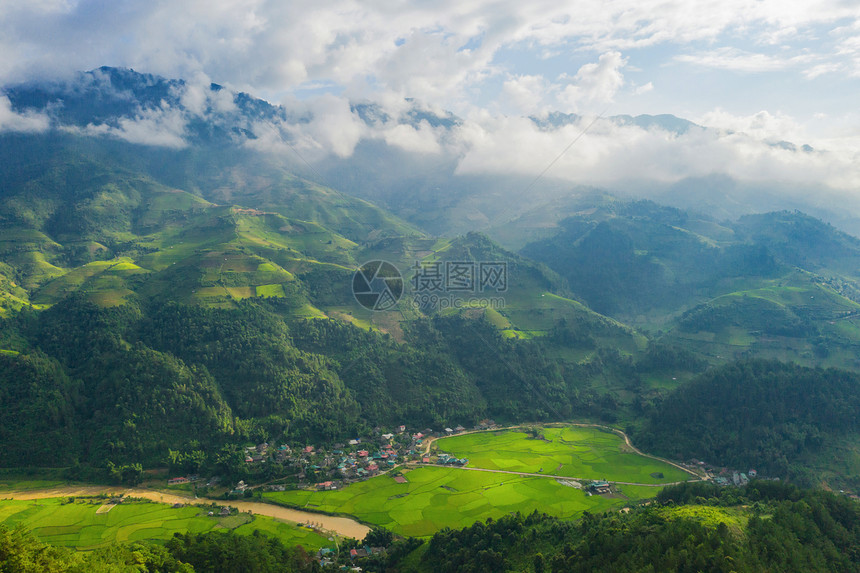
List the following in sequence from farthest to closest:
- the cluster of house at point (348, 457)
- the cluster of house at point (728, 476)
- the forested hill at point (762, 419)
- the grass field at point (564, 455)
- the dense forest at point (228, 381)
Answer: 1. the grass field at point (564, 455)
2. the forested hill at point (762, 419)
3. the cluster of house at point (348, 457)
4. the dense forest at point (228, 381)
5. the cluster of house at point (728, 476)

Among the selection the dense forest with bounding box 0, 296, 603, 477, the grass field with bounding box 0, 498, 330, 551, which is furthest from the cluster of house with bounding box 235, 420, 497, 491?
the grass field with bounding box 0, 498, 330, 551

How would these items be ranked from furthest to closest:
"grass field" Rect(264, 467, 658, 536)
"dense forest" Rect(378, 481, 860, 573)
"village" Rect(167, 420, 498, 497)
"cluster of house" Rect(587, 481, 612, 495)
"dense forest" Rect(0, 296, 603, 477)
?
"dense forest" Rect(0, 296, 603, 477)
"village" Rect(167, 420, 498, 497)
"cluster of house" Rect(587, 481, 612, 495)
"grass field" Rect(264, 467, 658, 536)
"dense forest" Rect(378, 481, 860, 573)

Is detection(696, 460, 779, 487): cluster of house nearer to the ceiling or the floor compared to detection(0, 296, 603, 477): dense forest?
nearer to the floor

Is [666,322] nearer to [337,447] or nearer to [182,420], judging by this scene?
[337,447]

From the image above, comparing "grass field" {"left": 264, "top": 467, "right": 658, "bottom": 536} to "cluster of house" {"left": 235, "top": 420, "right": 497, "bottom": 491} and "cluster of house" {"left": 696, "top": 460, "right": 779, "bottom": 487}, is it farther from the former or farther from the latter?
"cluster of house" {"left": 696, "top": 460, "right": 779, "bottom": 487}

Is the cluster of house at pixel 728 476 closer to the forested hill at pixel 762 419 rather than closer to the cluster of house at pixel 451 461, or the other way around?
the forested hill at pixel 762 419

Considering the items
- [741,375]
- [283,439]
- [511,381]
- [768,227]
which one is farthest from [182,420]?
[768,227]

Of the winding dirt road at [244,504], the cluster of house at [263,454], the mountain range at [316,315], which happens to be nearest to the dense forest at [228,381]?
the mountain range at [316,315]
